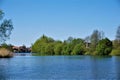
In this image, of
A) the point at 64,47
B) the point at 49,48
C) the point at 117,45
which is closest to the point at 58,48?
the point at 64,47

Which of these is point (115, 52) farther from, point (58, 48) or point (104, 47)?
point (58, 48)

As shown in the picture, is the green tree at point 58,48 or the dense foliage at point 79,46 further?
the green tree at point 58,48

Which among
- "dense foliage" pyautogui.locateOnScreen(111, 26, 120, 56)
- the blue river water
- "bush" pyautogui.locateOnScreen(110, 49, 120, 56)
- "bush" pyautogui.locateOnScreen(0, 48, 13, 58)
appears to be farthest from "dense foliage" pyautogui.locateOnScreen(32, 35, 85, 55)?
the blue river water

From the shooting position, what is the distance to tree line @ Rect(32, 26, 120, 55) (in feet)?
264

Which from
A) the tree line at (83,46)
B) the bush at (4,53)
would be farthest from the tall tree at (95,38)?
the bush at (4,53)

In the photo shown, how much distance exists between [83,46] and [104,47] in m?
9.66

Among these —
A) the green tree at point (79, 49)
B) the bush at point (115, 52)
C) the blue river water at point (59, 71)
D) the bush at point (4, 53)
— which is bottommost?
the blue river water at point (59, 71)

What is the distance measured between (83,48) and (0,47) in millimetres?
37778

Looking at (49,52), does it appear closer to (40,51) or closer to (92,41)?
(40,51)

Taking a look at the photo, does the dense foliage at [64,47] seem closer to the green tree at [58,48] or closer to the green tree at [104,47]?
the green tree at [58,48]

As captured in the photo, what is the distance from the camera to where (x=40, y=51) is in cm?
10706

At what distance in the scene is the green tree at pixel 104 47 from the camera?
8044 cm

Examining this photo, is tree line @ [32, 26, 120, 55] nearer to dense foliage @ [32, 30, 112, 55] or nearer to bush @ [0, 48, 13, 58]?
dense foliage @ [32, 30, 112, 55]

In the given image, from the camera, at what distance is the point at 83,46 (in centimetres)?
8912
